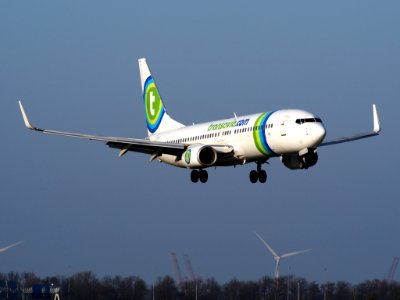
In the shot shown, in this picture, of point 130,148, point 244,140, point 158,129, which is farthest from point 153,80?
point 244,140

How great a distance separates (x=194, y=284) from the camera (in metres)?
124

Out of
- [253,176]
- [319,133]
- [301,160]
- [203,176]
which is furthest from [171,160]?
[319,133]

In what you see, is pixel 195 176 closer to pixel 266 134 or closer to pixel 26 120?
pixel 266 134

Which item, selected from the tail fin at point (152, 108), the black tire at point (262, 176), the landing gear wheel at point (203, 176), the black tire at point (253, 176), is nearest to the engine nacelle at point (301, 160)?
the black tire at point (262, 176)

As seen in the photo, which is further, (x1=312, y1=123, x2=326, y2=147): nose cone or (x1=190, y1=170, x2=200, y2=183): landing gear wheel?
(x1=190, y1=170, x2=200, y2=183): landing gear wheel

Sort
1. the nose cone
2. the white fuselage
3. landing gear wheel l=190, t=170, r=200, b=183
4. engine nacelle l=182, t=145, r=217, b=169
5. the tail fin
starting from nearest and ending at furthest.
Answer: the nose cone → the white fuselage → engine nacelle l=182, t=145, r=217, b=169 → landing gear wheel l=190, t=170, r=200, b=183 → the tail fin

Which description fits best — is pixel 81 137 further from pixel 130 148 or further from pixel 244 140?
pixel 244 140

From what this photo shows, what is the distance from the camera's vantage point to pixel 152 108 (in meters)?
111

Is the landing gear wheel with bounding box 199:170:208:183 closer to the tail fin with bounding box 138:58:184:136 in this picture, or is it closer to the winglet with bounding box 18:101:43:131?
the tail fin with bounding box 138:58:184:136

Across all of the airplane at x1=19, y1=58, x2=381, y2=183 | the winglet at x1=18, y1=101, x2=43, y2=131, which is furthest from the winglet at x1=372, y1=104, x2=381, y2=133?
the winglet at x1=18, y1=101, x2=43, y2=131

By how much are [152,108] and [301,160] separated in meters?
24.8

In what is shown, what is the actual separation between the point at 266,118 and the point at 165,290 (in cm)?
3931

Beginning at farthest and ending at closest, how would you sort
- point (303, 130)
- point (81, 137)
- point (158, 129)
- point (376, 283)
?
point (376, 283) < point (158, 129) < point (81, 137) < point (303, 130)

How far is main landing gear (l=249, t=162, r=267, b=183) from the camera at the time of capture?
311 feet
